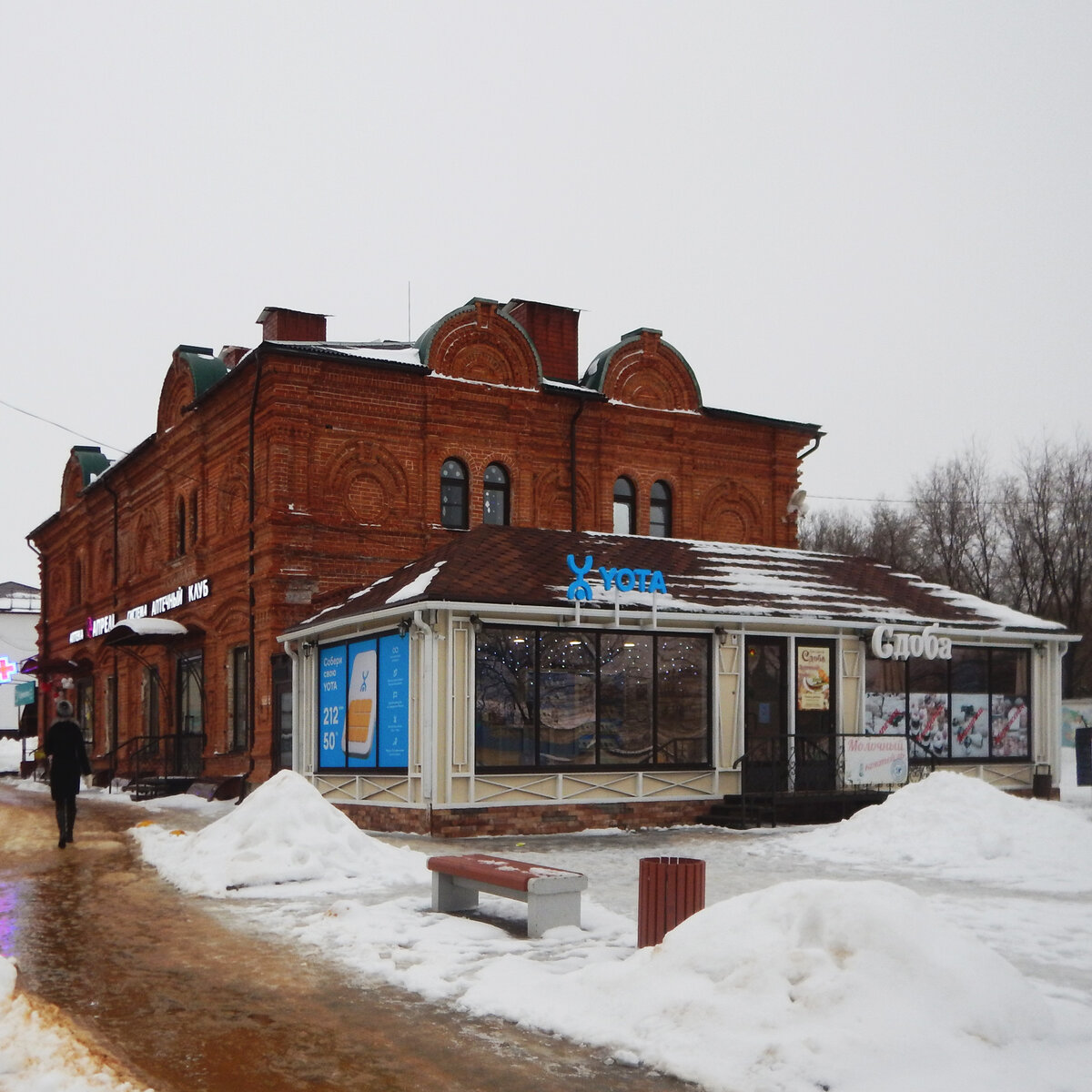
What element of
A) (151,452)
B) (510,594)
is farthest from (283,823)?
(151,452)

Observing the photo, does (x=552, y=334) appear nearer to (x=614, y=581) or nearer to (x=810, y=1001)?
(x=614, y=581)

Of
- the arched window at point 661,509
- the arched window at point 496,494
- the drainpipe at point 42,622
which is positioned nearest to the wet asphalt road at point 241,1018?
the arched window at point 496,494

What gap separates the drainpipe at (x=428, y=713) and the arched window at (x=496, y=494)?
939 centimetres

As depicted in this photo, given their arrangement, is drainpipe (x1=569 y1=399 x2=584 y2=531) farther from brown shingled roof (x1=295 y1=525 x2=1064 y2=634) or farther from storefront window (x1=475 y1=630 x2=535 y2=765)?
storefront window (x1=475 y1=630 x2=535 y2=765)

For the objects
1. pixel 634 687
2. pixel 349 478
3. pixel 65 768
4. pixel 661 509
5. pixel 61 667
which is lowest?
pixel 65 768

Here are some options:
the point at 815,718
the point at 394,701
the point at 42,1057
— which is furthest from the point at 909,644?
the point at 42,1057

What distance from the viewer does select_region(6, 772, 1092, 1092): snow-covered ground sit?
20.5 feet

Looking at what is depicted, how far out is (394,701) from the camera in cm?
1816

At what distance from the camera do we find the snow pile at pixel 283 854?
12.4 metres

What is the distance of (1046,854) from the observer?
13938 millimetres

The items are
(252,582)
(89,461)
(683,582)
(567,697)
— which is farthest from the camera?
(89,461)

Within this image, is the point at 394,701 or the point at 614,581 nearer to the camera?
the point at 394,701

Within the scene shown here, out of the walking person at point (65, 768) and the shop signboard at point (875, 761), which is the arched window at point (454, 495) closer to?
the shop signboard at point (875, 761)

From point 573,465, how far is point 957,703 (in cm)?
943
